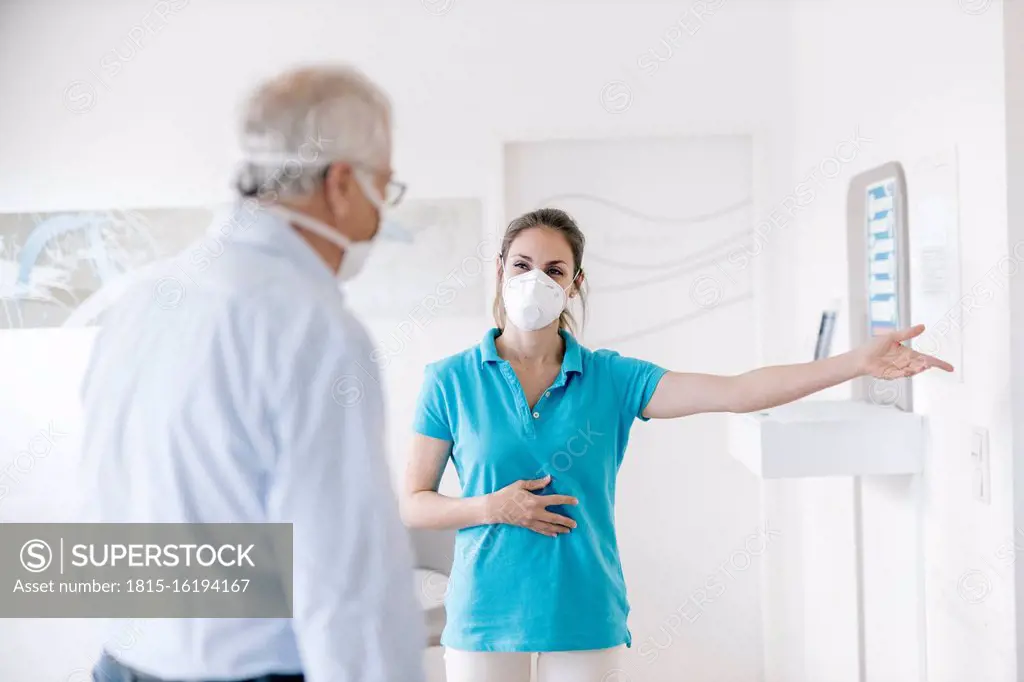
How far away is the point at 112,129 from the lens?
2150mm

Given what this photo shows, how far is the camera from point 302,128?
74 cm

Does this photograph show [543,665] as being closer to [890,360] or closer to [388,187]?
[890,360]

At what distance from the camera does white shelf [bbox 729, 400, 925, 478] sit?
1.62 metres

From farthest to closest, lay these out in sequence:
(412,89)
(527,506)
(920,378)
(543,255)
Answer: (412,89) → (920,378) → (543,255) → (527,506)

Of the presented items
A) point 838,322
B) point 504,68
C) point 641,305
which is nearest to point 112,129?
point 504,68

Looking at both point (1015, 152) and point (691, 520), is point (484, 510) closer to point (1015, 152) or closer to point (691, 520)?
point (1015, 152)

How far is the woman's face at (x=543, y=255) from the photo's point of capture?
1300 mm

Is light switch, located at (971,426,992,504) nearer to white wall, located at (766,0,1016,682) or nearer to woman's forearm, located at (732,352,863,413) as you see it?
white wall, located at (766,0,1016,682)

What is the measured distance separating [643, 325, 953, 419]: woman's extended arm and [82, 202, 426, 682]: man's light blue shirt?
0.59m

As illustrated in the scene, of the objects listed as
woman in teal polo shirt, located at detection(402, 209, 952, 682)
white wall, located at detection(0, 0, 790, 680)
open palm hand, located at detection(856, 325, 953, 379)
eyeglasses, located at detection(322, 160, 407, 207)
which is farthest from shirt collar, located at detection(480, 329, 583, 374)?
white wall, located at detection(0, 0, 790, 680)

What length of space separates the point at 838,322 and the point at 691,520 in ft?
2.36

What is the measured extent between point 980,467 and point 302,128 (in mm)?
1081

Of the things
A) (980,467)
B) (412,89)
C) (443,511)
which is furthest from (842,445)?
(412,89)

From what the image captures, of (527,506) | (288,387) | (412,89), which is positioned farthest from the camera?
(412,89)
